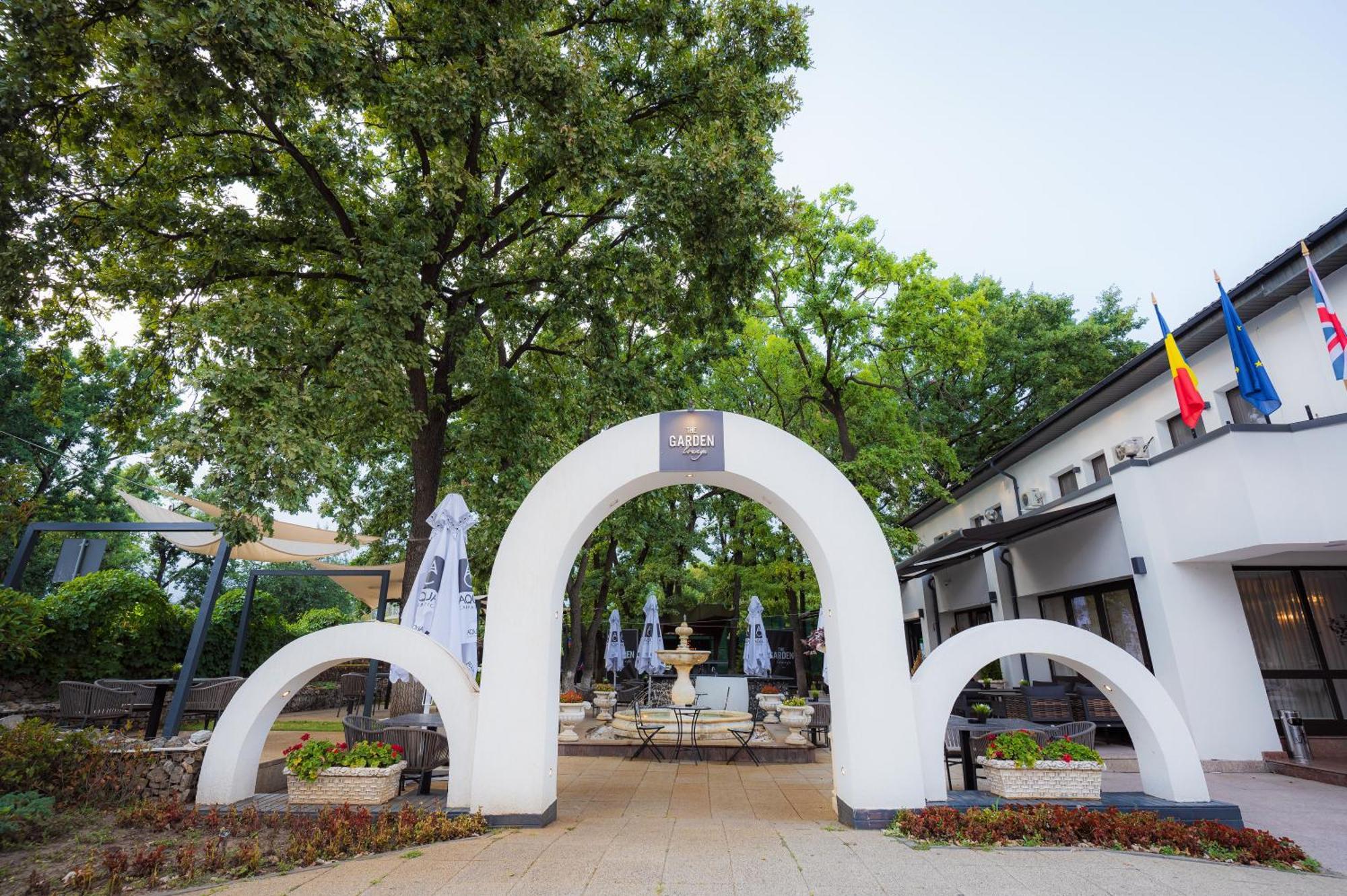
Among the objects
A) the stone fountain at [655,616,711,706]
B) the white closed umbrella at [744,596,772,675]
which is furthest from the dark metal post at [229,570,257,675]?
the white closed umbrella at [744,596,772,675]

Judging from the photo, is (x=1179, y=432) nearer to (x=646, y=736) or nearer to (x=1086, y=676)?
(x=1086, y=676)

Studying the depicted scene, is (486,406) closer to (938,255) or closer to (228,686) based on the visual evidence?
(228,686)

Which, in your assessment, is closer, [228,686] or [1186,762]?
[1186,762]

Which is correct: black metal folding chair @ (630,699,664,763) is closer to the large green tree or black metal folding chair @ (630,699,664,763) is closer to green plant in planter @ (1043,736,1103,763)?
the large green tree

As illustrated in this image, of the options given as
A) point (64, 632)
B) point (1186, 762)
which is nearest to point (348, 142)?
point (64, 632)

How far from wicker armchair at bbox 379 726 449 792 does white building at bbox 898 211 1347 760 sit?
10.3 meters

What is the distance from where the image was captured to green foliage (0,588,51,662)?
5.58 meters

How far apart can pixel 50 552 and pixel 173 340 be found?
1695 centimetres

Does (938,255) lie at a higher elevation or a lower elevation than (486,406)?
higher

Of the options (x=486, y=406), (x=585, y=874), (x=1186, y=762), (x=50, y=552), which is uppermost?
(x=486, y=406)

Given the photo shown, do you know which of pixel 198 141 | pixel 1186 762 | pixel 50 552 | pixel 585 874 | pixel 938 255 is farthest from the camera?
pixel 50 552

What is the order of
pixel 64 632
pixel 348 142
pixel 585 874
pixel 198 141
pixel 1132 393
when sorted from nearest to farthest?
1. pixel 585 874
2. pixel 198 141
3. pixel 348 142
4. pixel 64 632
5. pixel 1132 393

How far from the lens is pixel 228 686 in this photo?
904cm

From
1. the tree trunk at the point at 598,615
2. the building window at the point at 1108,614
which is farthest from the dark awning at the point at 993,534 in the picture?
the tree trunk at the point at 598,615
